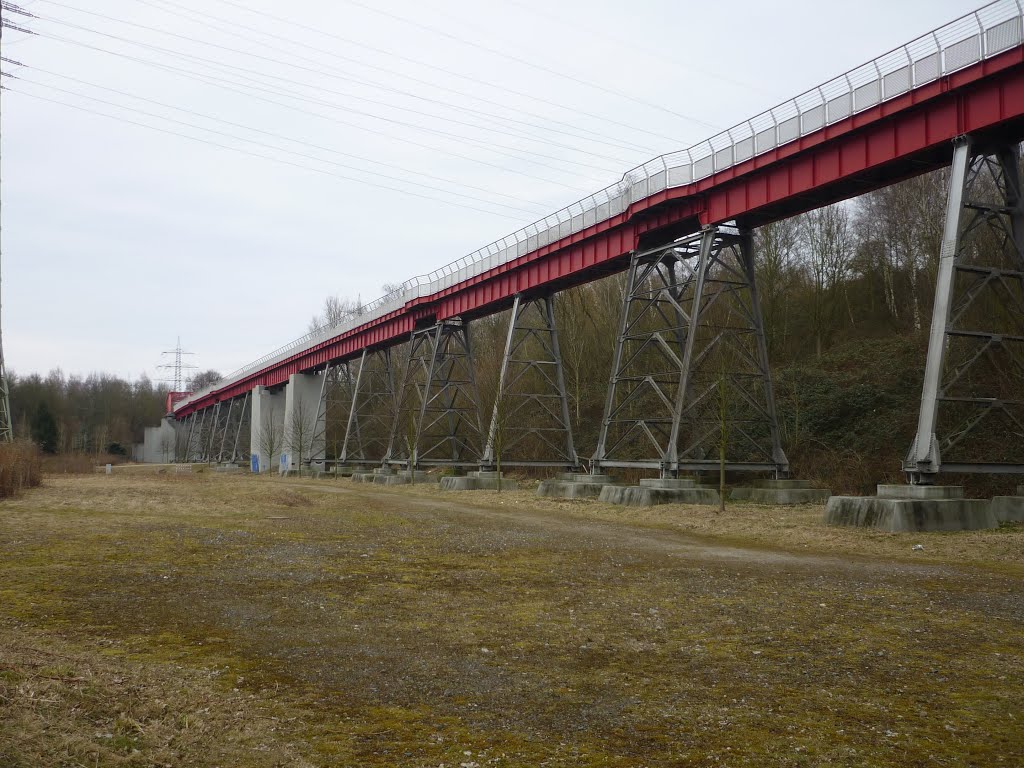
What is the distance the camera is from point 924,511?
616 inches

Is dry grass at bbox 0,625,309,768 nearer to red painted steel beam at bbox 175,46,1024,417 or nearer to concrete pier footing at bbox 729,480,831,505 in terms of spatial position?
red painted steel beam at bbox 175,46,1024,417

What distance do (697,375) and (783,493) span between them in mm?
9643

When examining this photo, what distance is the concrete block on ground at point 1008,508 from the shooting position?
16328 millimetres

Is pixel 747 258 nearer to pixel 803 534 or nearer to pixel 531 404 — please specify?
pixel 803 534

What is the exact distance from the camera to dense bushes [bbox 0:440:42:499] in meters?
22.6

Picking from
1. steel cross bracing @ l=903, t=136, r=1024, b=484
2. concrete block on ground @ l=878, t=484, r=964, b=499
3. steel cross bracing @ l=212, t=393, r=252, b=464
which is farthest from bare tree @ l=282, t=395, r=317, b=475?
concrete block on ground @ l=878, t=484, r=964, b=499

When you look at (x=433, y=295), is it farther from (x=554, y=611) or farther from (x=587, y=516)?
(x=554, y=611)

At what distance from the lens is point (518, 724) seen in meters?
5.23

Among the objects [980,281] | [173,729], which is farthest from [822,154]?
[173,729]

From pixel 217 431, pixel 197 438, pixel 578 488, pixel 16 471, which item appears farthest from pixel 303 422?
pixel 197 438

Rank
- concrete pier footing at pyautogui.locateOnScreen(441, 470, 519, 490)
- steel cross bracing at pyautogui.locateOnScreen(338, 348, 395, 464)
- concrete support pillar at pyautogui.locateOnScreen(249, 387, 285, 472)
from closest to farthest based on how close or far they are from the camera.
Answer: concrete pier footing at pyautogui.locateOnScreen(441, 470, 519, 490)
steel cross bracing at pyautogui.locateOnScreen(338, 348, 395, 464)
concrete support pillar at pyautogui.locateOnScreen(249, 387, 285, 472)

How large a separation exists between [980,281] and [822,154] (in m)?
5.54

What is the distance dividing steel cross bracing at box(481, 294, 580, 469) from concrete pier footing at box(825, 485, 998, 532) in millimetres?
15701

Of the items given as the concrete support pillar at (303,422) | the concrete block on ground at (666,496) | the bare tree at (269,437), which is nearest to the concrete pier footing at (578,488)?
the concrete block on ground at (666,496)
